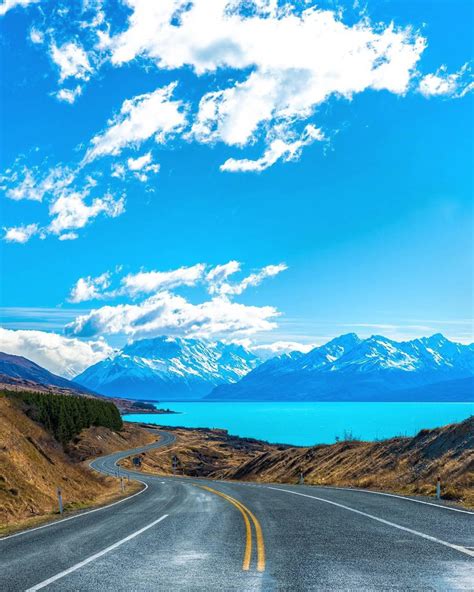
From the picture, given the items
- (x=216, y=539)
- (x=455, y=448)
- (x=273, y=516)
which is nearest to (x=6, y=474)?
(x=273, y=516)

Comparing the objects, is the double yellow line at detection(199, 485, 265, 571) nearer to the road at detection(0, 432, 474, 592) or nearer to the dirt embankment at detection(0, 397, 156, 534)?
the road at detection(0, 432, 474, 592)

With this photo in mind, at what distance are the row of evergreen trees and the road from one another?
73996 mm

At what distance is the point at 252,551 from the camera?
500 inches

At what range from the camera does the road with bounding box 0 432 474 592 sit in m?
9.85

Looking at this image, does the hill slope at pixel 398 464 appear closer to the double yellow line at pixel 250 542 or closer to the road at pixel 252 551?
the road at pixel 252 551

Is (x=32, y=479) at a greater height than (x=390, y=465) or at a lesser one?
lesser

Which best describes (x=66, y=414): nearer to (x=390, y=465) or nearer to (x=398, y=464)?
(x=390, y=465)

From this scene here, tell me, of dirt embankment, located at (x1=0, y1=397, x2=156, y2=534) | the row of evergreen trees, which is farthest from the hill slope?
the row of evergreen trees

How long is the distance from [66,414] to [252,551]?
104 meters

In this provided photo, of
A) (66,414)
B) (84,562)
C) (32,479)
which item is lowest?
(32,479)

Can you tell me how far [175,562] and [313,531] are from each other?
5.46 m

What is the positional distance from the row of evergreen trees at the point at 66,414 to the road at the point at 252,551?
243ft

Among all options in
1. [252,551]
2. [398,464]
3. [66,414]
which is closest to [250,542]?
[252,551]

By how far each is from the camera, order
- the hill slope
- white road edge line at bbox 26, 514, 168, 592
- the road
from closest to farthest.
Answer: the road, white road edge line at bbox 26, 514, 168, 592, the hill slope
